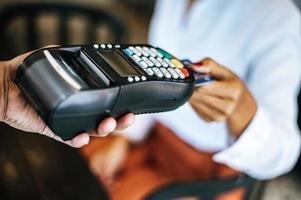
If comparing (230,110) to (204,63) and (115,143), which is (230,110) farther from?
(115,143)

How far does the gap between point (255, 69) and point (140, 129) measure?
0.87ft

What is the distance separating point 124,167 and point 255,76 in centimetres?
28

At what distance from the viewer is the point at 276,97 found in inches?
24.0

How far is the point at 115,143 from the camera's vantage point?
798 millimetres

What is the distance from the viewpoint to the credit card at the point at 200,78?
45cm

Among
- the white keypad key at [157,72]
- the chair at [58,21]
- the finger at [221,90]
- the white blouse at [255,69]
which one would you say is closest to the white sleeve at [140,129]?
the white blouse at [255,69]

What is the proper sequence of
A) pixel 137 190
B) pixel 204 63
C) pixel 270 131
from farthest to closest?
1. pixel 137 190
2. pixel 270 131
3. pixel 204 63

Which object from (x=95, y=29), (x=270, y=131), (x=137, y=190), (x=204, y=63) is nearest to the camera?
(x=204, y=63)

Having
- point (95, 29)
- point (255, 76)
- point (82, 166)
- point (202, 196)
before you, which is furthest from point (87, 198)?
point (95, 29)

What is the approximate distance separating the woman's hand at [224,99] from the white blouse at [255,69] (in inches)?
0.5

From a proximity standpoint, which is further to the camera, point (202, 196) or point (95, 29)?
point (95, 29)

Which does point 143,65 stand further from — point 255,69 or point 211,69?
point 255,69

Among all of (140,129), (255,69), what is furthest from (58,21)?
(255,69)

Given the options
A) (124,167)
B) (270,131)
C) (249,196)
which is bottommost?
(124,167)
